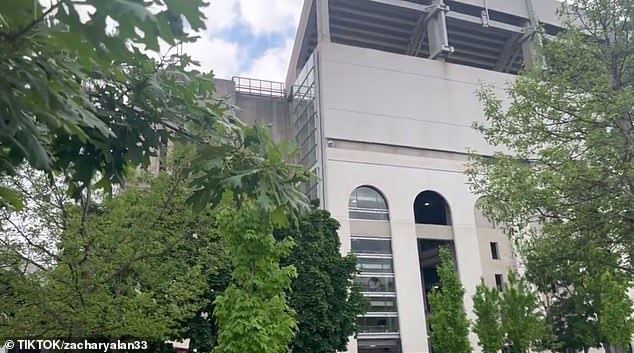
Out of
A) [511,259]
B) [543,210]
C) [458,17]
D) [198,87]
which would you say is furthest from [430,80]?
[198,87]

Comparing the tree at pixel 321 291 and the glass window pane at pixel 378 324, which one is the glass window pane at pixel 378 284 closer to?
the glass window pane at pixel 378 324

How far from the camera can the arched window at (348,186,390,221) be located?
27.1 meters

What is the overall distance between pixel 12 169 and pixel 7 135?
0.59 m

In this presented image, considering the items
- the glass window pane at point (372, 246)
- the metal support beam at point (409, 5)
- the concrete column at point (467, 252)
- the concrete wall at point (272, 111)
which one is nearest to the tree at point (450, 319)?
the glass window pane at point (372, 246)

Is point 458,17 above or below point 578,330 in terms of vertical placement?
above

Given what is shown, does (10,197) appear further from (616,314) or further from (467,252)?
(467,252)

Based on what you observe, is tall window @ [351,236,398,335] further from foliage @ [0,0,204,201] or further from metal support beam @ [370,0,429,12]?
foliage @ [0,0,204,201]

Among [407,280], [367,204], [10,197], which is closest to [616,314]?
[407,280]

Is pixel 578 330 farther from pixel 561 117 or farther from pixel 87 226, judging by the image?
pixel 87 226

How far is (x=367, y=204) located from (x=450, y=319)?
28.7 feet

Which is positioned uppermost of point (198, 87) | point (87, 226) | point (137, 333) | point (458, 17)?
point (458, 17)

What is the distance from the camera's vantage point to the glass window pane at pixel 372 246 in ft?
86.5

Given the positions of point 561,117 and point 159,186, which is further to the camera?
point 159,186

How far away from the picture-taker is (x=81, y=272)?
34.2 ft
